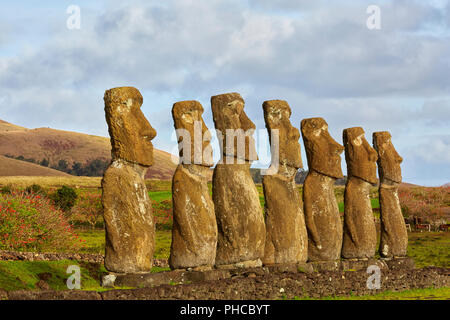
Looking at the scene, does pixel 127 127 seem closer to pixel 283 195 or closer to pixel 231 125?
pixel 231 125

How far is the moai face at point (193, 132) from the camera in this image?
1250cm

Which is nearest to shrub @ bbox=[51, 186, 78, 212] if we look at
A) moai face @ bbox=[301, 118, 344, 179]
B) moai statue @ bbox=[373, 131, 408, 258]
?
moai statue @ bbox=[373, 131, 408, 258]

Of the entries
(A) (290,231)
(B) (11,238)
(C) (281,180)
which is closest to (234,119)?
(C) (281,180)

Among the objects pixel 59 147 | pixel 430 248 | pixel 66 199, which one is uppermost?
pixel 59 147

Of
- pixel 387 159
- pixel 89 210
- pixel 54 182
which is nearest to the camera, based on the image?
pixel 387 159

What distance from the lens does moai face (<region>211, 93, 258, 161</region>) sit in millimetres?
13500

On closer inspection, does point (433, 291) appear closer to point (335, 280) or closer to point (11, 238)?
point (335, 280)

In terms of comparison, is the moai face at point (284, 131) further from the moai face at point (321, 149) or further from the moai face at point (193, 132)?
the moai face at point (193, 132)

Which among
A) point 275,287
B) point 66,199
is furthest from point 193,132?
point 66,199

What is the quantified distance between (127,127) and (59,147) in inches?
4879

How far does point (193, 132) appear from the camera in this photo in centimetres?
1260

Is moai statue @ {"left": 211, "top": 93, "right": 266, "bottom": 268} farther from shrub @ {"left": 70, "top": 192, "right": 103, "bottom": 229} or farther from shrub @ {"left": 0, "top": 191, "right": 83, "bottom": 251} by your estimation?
shrub @ {"left": 70, "top": 192, "right": 103, "bottom": 229}

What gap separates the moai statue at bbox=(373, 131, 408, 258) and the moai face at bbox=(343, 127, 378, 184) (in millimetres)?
1133

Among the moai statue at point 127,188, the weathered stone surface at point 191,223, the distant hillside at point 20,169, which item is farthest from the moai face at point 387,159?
the distant hillside at point 20,169
